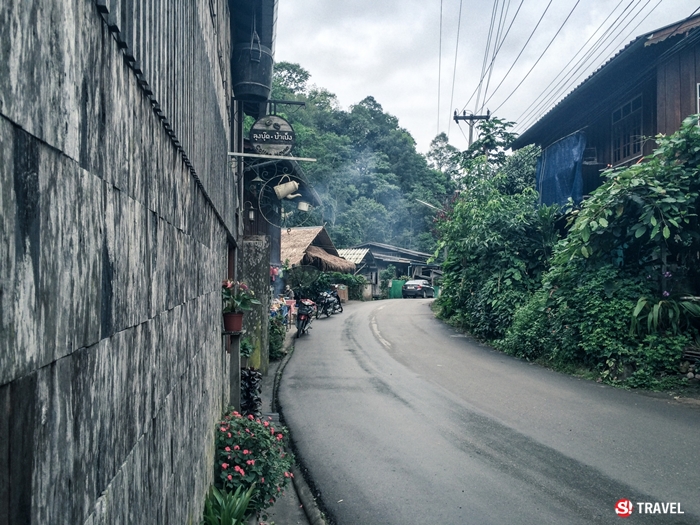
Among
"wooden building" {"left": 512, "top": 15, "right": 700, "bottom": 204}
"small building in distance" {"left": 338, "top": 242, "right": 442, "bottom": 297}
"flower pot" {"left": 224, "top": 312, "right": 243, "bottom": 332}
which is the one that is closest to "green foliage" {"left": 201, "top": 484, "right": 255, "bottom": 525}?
"flower pot" {"left": 224, "top": 312, "right": 243, "bottom": 332}

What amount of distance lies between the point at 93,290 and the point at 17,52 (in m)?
0.61

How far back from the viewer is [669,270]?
11.1 m

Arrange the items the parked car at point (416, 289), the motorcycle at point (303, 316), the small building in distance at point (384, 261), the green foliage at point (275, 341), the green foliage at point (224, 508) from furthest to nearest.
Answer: the small building in distance at point (384, 261)
the parked car at point (416, 289)
the motorcycle at point (303, 316)
the green foliage at point (275, 341)
the green foliage at point (224, 508)

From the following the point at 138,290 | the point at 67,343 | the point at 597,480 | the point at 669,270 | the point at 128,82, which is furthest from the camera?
the point at 669,270

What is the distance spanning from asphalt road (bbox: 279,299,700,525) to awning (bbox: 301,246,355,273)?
1479cm

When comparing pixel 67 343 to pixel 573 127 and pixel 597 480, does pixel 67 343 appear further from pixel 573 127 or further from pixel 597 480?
pixel 573 127

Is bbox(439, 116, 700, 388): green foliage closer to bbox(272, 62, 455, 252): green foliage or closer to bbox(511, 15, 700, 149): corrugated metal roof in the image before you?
bbox(511, 15, 700, 149): corrugated metal roof

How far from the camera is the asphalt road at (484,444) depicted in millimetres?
5109

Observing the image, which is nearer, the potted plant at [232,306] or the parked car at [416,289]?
the potted plant at [232,306]

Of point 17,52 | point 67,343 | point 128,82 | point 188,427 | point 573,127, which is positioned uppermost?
point 573,127

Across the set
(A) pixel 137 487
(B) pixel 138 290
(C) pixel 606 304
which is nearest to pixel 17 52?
(B) pixel 138 290
